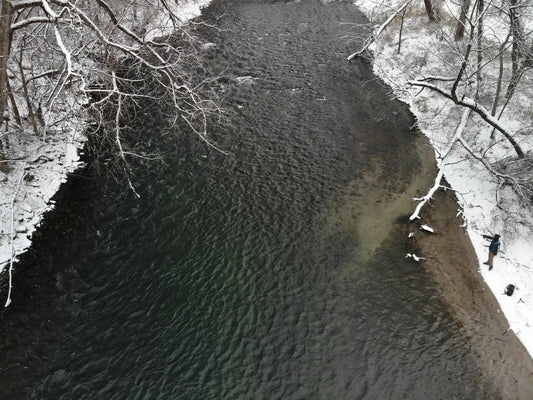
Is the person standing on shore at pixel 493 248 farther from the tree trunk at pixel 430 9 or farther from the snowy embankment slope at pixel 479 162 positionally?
the tree trunk at pixel 430 9

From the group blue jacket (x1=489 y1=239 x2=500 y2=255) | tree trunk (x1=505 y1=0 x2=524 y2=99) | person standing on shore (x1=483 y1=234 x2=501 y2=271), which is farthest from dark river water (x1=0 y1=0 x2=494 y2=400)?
tree trunk (x1=505 y1=0 x2=524 y2=99)

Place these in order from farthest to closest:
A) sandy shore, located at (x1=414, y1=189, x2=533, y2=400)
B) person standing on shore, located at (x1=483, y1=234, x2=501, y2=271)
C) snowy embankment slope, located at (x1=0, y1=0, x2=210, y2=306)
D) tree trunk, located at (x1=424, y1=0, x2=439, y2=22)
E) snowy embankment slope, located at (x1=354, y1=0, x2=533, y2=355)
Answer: tree trunk, located at (x1=424, y1=0, x2=439, y2=22), snowy embankment slope, located at (x1=0, y1=0, x2=210, y2=306), person standing on shore, located at (x1=483, y1=234, x2=501, y2=271), snowy embankment slope, located at (x1=354, y1=0, x2=533, y2=355), sandy shore, located at (x1=414, y1=189, x2=533, y2=400)

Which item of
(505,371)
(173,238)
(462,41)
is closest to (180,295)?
(173,238)

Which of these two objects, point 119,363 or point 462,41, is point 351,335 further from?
point 462,41

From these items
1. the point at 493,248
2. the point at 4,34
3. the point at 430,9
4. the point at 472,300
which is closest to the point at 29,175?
the point at 4,34

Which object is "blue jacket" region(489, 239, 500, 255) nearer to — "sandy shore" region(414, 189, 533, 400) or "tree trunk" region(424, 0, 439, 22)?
"sandy shore" region(414, 189, 533, 400)

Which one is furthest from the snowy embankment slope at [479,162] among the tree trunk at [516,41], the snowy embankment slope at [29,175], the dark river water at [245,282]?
the snowy embankment slope at [29,175]

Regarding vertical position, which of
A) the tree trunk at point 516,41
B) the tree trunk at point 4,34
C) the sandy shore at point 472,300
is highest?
the tree trunk at point 516,41

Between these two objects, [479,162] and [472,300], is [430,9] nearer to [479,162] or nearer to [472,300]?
[479,162]
